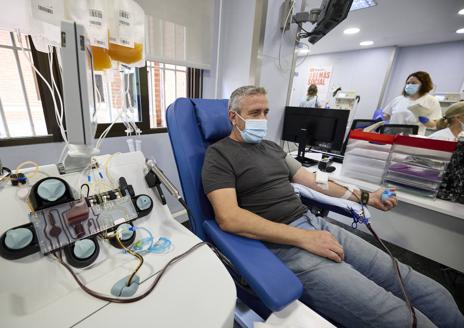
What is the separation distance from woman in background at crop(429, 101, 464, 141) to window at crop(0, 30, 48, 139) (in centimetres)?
271

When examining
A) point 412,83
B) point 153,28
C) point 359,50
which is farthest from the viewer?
point 359,50

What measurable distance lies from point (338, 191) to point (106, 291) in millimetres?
1194

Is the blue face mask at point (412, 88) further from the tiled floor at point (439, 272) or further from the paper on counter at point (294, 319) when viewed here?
the paper on counter at point (294, 319)

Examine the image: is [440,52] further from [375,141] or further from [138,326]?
[138,326]

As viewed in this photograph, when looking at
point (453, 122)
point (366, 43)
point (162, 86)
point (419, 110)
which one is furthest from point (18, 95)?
point (366, 43)

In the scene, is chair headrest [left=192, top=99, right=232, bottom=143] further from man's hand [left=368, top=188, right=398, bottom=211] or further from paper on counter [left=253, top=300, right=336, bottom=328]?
man's hand [left=368, top=188, right=398, bottom=211]

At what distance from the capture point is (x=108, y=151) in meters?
1.36

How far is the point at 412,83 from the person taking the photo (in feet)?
7.57

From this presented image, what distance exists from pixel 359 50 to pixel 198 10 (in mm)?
4928

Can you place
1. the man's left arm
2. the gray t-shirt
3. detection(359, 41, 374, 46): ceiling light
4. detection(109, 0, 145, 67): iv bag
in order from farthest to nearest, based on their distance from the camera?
detection(359, 41, 374, 46): ceiling light
the man's left arm
the gray t-shirt
detection(109, 0, 145, 67): iv bag

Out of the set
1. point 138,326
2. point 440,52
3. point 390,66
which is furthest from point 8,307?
point 440,52

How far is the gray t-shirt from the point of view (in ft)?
3.01

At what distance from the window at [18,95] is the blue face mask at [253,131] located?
3.91 feet

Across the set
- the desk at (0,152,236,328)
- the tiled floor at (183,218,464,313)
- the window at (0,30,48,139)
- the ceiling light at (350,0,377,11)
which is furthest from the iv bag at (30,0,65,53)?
the ceiling light at (350,0,377,11)
